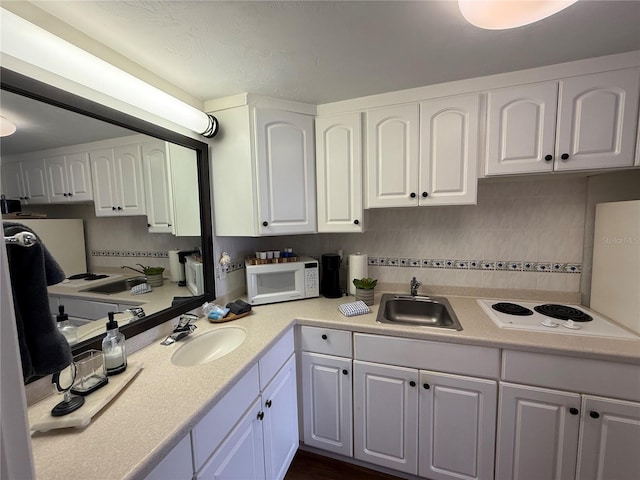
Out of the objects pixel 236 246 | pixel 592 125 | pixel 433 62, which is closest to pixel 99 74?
pixel 236 246

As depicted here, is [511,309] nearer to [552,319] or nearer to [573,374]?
[552,319]

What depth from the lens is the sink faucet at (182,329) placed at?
4.03 feet

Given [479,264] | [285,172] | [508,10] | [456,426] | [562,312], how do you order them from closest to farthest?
[508,10] → [456,426] → [562,312] → [285,172] → [479,264]

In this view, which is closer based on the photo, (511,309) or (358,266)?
(511,309)

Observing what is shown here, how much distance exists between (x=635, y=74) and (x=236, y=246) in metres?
2.31

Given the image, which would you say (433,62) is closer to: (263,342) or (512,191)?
(512,191)

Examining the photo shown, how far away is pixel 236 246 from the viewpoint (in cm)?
187

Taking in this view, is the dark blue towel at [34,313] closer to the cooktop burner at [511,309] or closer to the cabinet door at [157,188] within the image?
the cabinet door at [157,188]

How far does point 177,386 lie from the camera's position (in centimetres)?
91

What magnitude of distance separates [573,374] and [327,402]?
3.84 feet

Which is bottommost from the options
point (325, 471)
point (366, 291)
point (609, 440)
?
point (325, 471)

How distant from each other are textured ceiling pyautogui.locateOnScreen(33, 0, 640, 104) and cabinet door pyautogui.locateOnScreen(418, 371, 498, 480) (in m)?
1.52

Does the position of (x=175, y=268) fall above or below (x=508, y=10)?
below

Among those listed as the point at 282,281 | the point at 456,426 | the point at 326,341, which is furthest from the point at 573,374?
the point at 282,281
